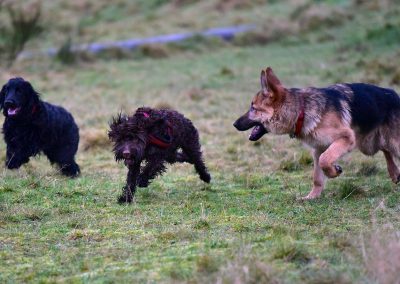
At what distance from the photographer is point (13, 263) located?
6129 millimetres

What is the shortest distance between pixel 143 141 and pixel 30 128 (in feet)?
8.05

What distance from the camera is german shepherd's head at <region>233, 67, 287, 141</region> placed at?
8391mm

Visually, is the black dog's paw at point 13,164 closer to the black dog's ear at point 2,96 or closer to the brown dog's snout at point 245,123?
the black dog's ear at point 2,96

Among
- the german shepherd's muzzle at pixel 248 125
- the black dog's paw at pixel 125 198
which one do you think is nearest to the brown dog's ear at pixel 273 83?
the german shepherd's muzzle at pixel 248 125

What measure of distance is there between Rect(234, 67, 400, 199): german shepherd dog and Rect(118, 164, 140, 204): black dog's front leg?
1225 millimetres

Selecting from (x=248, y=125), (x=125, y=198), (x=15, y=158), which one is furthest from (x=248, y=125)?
(x=15, y=158)

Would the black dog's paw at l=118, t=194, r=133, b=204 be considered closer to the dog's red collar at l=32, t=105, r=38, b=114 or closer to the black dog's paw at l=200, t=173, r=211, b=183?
the black dog's paw at l=200, t=173, r=211, b=183

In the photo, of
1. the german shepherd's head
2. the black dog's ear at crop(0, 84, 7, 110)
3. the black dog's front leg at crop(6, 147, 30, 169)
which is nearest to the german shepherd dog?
the german shepherd's head

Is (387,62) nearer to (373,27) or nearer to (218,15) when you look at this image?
(373,27)

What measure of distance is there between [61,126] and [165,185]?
186 centimetres

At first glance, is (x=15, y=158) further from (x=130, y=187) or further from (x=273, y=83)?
(x=273, y=83)

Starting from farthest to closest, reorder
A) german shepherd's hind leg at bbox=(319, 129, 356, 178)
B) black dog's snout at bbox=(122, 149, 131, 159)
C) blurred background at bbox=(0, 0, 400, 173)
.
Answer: blurred background at bbox=(0, 0, 400, 173) < black dog's snout at bbox=(122, 149, 131, 159) < german shepherd's hind leg at bbox=(319, 129, 356, 178)

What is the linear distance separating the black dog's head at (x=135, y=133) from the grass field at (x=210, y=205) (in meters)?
0.52

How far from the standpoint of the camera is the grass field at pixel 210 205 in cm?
564
